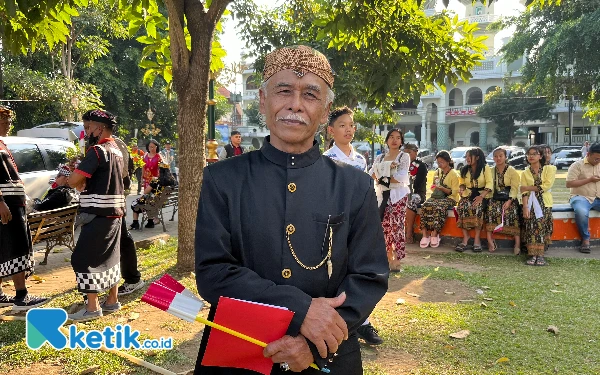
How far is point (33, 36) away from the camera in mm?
4777

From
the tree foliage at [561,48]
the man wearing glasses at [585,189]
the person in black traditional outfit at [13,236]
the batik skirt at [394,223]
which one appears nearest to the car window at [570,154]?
the tree foliage at [561,48]

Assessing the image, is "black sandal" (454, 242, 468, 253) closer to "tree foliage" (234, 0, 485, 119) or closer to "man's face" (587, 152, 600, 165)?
"man's face" (587, 152, 600, 165)

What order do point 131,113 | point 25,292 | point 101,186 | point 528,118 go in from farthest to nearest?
1. point 528,118
2. point 131,113
3. point 25,292
4. point 101,186

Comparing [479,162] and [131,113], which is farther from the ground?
[131,113]

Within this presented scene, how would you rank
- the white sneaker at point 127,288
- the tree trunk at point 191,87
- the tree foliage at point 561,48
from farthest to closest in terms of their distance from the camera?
1. the tree foliage at point 561,48
2. the tree trunk at point 191,87
3. the white sneaker at point 127,288

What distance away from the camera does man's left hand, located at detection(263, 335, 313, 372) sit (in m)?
1.64

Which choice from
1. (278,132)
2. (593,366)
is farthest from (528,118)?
(278,132)

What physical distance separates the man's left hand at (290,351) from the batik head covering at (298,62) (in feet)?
3.25

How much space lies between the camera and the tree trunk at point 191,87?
5.70m

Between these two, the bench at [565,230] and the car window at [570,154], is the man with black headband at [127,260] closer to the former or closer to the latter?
the bench at [565,230]

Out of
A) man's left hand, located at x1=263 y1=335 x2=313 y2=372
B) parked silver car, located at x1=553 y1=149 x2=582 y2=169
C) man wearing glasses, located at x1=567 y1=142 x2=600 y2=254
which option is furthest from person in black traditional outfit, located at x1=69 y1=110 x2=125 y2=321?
parked silver car, located at x1=553 y1=149 x2=582 y2=169

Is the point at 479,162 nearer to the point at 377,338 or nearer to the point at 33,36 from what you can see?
the point at 377,338

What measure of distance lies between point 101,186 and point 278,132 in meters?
3.33

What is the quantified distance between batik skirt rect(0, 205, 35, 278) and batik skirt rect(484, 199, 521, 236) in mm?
6741
